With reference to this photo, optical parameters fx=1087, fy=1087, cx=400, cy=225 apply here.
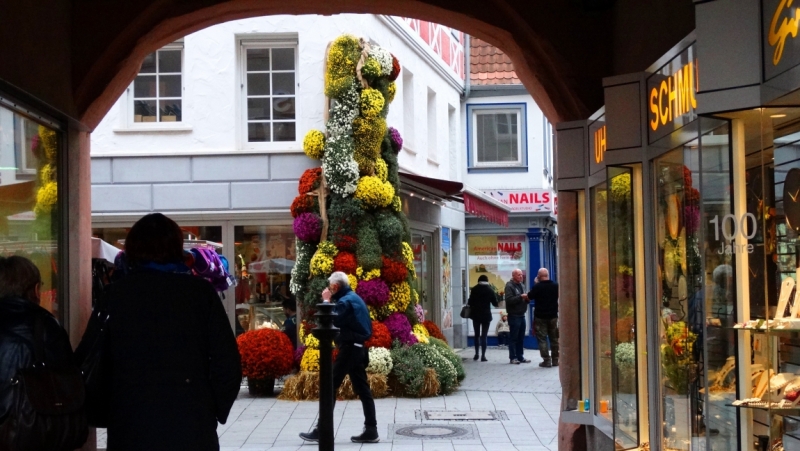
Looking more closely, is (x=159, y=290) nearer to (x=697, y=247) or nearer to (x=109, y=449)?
(x=109, y=449)

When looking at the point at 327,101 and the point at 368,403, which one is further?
the point at 327,101

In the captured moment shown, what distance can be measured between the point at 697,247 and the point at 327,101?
10848 millimetres

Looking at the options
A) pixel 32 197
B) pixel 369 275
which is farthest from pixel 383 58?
pixel 32 197

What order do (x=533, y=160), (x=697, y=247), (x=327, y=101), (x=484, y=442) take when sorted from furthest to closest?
1. (x=533, y=160)
2. (x=327, y=101)
3. (x=484, y=442)
4. (x=697, y=247)

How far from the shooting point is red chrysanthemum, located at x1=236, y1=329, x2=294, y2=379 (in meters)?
14.1

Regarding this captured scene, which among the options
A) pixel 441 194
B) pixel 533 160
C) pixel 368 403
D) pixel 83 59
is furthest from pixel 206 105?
pixel 533 160

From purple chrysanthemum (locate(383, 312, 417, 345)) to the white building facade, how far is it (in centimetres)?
200

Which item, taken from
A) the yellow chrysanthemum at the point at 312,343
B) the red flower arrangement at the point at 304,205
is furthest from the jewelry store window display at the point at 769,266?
the red flower arrangement at the point at 304,205

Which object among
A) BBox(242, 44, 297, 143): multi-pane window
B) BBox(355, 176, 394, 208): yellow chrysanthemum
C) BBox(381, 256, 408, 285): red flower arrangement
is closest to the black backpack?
BBox(355, 176, 394, 208): yellow chrysanthemum

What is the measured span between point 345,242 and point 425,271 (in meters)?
6.44

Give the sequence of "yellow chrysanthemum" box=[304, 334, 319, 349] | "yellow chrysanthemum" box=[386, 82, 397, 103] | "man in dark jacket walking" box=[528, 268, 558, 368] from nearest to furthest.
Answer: "yellow chrysanthemum" box=[304, 334, 319, 349] → "yellow chrysanthemum" box=[386, 82, 397, 103] → "man in dark jacket walking" box=[528, 268, 558, 368]

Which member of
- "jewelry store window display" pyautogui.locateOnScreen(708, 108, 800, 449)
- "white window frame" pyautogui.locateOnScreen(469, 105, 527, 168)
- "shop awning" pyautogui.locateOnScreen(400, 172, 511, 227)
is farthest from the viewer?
"white window frame" pyautogui.locateOnScreen(469, 105, 527, 168)

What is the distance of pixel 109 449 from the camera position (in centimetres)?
463

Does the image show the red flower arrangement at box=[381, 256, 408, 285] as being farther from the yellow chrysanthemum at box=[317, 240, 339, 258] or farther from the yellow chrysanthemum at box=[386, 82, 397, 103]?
the yellow chrysanthemum at box=[386, 82, 397, 103]
